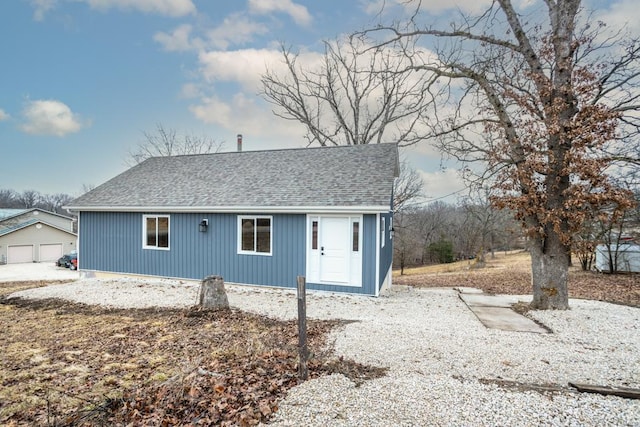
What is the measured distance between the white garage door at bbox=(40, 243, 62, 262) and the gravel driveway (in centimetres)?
2997

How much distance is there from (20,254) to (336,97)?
30251 mm

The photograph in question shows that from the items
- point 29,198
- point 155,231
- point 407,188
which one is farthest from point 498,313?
point 29,198

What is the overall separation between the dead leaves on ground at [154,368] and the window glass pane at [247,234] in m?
3.17

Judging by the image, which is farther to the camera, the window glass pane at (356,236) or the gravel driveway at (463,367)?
the window glass pane at (356,236)

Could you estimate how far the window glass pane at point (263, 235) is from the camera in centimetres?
972

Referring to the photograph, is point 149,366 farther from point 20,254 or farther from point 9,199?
point 9,199

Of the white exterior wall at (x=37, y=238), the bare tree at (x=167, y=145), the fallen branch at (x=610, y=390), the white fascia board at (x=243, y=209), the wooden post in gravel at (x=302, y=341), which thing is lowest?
the white exterior wall at (x=37, y=238)

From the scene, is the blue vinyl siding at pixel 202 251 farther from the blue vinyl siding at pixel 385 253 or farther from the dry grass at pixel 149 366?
the dry grass at pixel 149 366

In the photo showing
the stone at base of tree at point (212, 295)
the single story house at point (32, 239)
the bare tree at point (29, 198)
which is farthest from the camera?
the bare tree at point (29, 198)

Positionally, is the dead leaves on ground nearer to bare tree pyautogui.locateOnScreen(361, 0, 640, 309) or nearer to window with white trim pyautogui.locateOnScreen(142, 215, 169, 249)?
window with white trim pyautogui.locateOnScreen(142, 215, 169, 249)

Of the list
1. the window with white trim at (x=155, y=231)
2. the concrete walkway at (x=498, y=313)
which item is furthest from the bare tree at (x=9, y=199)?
the concrete walkway at (x=498, y=313)

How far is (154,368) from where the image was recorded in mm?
4320

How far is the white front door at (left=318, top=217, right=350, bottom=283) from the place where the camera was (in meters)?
9.00

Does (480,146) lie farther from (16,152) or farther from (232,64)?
(16,152)
